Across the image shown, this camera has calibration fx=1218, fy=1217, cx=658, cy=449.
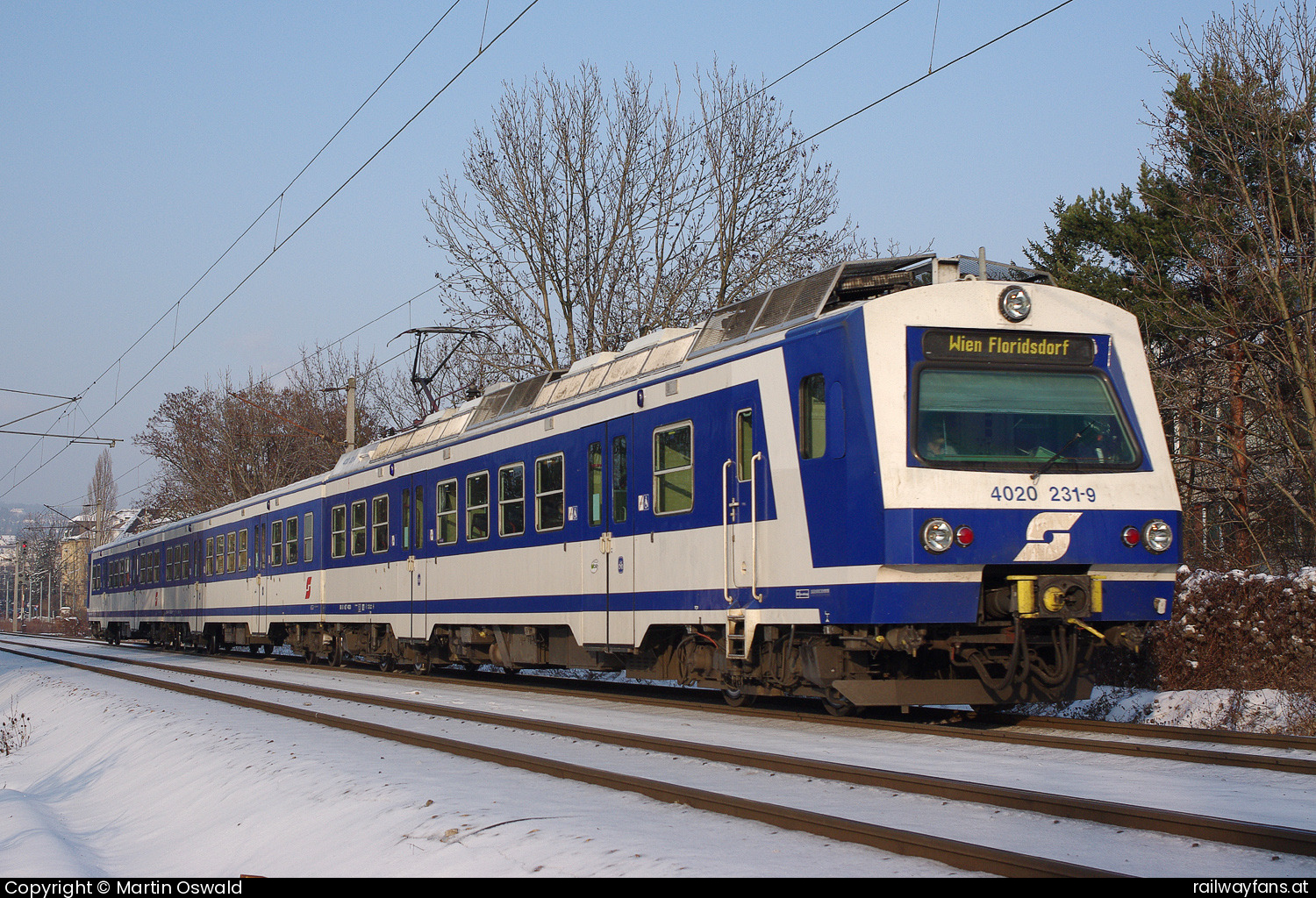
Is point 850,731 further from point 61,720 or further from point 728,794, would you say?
point 61,720

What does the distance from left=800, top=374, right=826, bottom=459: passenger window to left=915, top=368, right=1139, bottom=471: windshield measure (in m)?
0.81

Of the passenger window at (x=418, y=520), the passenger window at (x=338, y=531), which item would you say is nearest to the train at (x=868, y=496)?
the passenger window at (x=418, y=520)

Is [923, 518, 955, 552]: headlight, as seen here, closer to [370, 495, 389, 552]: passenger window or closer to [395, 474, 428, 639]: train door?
[395, 474, 428, 639]: train door

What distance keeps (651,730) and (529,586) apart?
13.8ft

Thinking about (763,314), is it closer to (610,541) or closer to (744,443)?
(744,443)

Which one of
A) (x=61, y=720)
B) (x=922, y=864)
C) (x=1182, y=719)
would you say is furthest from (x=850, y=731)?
(x=61, y=720)

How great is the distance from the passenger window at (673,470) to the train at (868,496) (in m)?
0.03

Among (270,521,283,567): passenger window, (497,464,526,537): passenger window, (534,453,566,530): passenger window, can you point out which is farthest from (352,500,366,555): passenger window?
(534,453,566,530): passenger window

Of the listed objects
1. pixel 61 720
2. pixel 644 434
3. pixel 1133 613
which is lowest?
pixel 61 720

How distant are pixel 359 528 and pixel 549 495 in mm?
6862

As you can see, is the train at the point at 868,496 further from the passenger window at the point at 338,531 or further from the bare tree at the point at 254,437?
the bare tree at the point at 254,437

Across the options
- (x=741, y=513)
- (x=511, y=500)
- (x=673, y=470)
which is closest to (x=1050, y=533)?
(x=741, y=513)

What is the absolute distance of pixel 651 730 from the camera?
10.1 metres

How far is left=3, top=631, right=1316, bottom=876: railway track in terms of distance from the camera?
5.02 m
